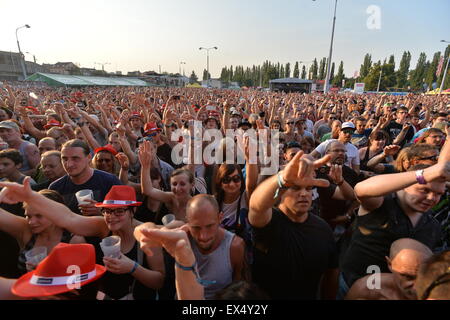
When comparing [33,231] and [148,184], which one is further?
[148,184]

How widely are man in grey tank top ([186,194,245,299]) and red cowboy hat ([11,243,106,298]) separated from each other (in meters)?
0.72

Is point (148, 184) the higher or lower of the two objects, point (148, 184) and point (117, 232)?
the higher

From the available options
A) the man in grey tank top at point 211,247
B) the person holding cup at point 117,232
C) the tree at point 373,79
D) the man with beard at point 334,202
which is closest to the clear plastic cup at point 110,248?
the person holding cup at point 117,232

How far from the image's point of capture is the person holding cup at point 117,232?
1.89m

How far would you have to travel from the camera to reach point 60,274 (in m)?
1.43

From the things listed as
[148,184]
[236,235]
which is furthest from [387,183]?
[148,184]

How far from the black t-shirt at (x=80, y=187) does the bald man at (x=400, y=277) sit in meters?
2.85

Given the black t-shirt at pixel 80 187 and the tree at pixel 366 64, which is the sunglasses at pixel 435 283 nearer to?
the black t-shirt at pixel 80 187

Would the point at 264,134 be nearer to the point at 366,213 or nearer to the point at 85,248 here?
the point at 366,213

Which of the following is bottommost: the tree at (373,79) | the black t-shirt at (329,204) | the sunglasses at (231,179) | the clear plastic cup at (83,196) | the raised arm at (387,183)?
the black t-shirt at (329,204)

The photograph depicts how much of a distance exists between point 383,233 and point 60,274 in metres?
2.28

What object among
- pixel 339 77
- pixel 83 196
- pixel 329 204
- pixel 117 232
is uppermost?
pixel 339 77

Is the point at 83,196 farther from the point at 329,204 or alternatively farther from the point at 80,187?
the point at 329,204

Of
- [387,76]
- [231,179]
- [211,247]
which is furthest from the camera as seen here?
[387,76]
